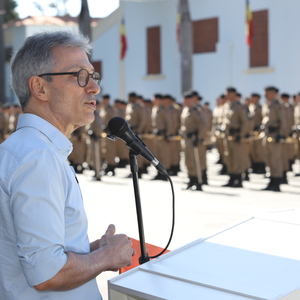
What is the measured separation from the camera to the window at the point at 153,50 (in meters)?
25.5

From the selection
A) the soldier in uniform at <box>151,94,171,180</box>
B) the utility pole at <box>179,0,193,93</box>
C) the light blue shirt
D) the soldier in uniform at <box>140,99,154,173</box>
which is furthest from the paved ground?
the utility pole at <box>179,0,193,93</box>

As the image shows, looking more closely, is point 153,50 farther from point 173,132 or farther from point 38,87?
point 38,87

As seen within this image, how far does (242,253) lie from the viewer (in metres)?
2.12

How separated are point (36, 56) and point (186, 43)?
711 inches

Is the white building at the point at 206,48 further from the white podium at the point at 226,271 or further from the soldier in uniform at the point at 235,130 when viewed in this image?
the white podium at the point at 226,271

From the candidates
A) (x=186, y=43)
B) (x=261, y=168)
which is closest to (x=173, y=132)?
(x=261, y=168)

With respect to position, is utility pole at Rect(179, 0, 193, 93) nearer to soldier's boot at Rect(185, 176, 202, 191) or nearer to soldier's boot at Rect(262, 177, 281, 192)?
soldier's boot at Rect(185, 176, 202, 191)

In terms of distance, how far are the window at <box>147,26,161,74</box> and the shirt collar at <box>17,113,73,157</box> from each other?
78.0 ft

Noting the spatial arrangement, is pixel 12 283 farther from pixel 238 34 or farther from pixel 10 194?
pixel 238 34

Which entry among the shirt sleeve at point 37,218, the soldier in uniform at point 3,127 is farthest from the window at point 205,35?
the shirt sleeve at point 37,218

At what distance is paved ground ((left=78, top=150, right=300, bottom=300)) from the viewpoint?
7043 millimetres

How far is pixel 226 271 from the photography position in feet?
6.46

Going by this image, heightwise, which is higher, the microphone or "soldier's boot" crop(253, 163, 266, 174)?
the microphone

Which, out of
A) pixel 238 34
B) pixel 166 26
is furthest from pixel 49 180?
pixel 166 26
